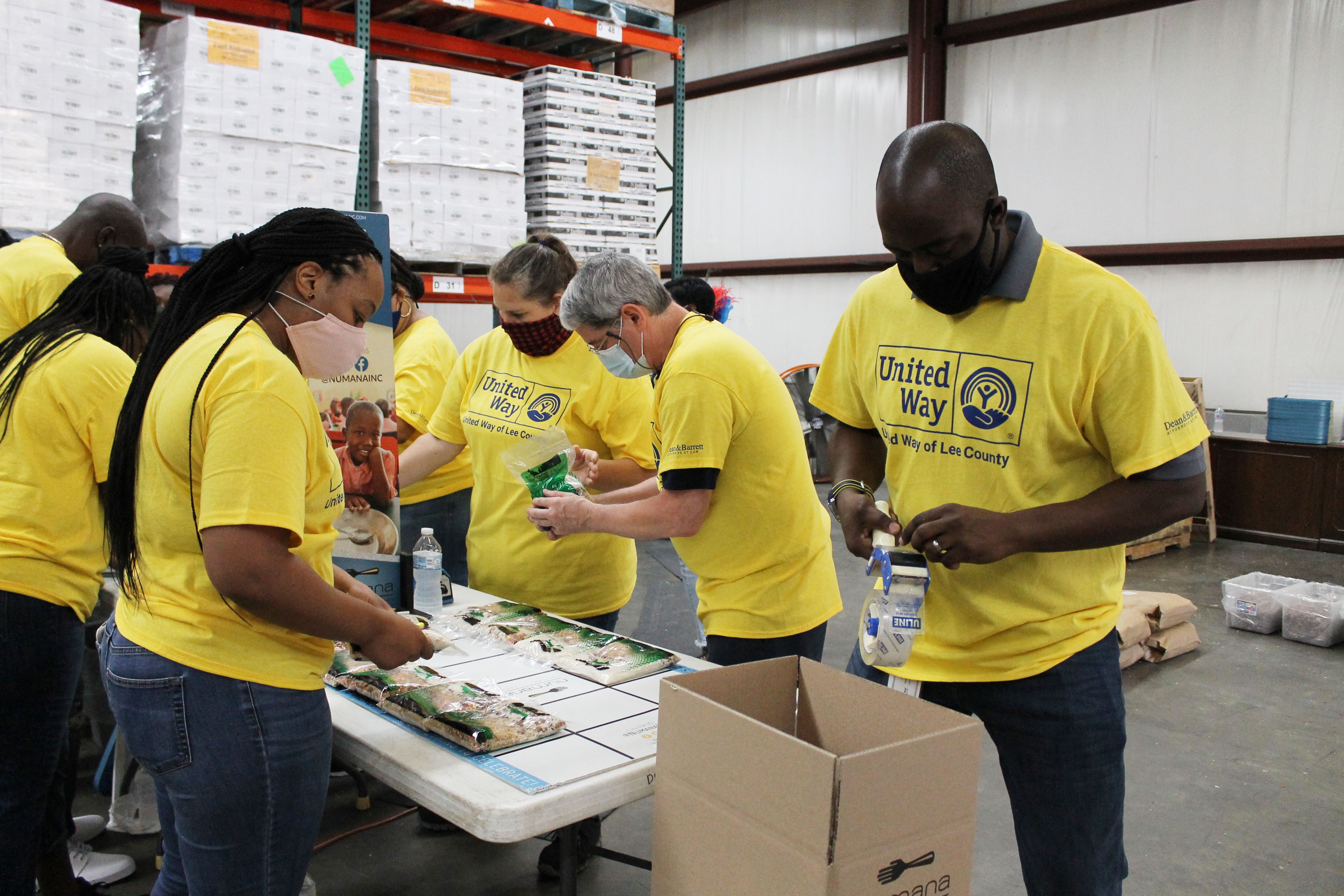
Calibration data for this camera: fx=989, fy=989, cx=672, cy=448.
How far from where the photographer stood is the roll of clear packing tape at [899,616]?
1.61 metres

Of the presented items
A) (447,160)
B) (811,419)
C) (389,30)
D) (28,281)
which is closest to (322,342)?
(28,281)

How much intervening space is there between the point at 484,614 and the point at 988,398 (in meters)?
1.48

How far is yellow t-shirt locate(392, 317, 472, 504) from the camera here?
135 inches

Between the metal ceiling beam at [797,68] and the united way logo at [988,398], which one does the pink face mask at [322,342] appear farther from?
the metal ceiling beam at [797,68]

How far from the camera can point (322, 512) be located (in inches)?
60.1

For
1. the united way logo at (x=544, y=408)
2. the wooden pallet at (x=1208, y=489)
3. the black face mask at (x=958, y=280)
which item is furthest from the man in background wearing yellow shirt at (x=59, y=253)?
the wooden pallet at (x=1208, y=489)

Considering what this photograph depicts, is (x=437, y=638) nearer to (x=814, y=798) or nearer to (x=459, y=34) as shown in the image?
(x=814, y=798)

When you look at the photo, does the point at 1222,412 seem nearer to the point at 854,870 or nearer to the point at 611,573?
the point at 611,573

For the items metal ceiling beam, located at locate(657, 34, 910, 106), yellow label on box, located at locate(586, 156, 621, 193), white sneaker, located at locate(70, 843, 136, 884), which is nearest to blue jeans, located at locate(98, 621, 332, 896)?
white sneaker, located at locate(70, 843, 136, 884)

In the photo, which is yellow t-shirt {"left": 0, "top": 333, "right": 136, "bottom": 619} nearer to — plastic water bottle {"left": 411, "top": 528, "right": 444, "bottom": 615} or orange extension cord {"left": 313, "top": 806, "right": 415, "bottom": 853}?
plastic water bottle {"left": 411, "top": 528, "right": 444, "bottom": 615}

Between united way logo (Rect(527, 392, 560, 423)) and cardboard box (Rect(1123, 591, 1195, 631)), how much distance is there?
3.72 m

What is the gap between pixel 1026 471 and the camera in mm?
1610

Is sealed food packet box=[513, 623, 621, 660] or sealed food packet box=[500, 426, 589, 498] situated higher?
sealed food packet box=[500, 426, 589, 498]

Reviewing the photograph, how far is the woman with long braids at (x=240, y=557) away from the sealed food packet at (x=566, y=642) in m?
0.68
